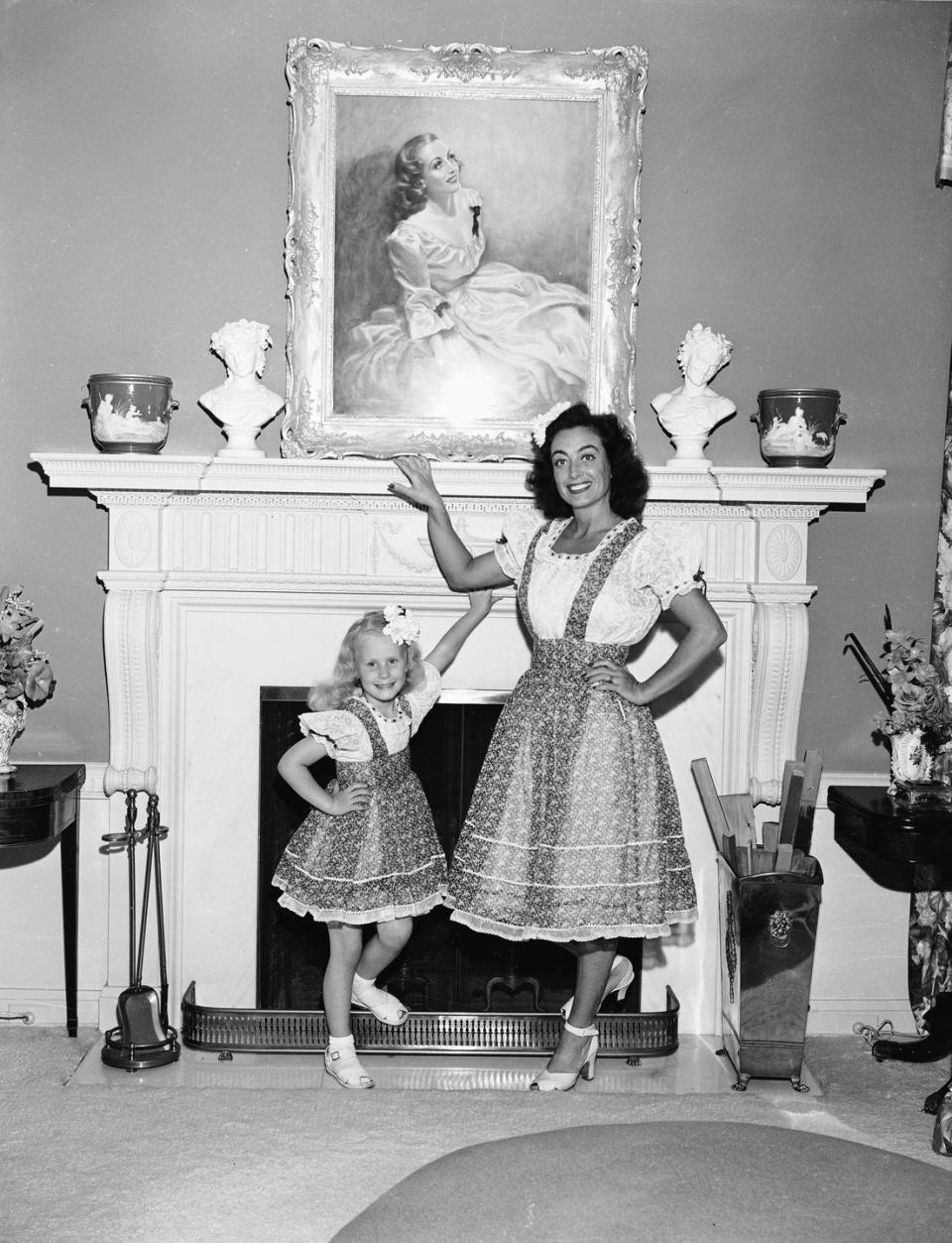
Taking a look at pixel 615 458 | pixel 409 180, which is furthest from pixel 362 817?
pixel 409 180

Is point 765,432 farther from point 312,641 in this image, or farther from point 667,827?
point 312,641

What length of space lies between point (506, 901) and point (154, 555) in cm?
127

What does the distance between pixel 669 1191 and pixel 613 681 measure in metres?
1.66

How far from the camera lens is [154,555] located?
3.50 metres

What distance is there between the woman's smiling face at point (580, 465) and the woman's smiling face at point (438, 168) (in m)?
0.83

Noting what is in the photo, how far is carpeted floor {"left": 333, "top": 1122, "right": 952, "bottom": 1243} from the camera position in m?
1.40

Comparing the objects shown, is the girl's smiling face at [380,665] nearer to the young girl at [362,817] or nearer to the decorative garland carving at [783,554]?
the young girl at [362,817]

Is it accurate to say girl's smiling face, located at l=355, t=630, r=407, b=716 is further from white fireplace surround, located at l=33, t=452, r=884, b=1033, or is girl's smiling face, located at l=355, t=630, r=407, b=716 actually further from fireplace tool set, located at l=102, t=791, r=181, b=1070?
fireplace tool set, located at l=102, t=791, r=181, b=1070

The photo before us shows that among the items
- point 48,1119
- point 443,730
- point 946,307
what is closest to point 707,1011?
point 443,730

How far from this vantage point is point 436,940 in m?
3.71

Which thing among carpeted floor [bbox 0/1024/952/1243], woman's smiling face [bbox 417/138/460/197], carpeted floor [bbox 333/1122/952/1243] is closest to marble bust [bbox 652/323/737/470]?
woman's smiling face [bbox 417/138/460/197]

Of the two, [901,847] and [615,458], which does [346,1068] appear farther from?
[615,458]

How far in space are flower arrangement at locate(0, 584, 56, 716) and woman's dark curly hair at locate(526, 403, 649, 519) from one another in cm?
134

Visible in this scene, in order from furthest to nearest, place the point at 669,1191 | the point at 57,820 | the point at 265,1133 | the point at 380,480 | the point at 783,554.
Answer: the point at 783,554
the point at 380,480
the point at 57,820
the point at 265,1133
the point at 669,1191
